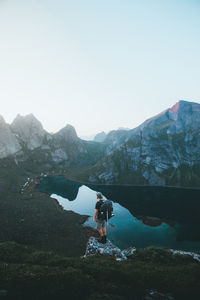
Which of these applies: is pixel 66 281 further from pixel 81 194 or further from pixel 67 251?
pixel 81 194

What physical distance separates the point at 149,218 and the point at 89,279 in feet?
286

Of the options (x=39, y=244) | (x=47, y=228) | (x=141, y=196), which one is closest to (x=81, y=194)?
(x=141, y=196)

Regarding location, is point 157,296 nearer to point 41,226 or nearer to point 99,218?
point 99,218

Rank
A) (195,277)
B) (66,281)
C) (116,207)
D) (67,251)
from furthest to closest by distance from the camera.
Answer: (116,207)
(67,251)
(195,277)
(66,281)

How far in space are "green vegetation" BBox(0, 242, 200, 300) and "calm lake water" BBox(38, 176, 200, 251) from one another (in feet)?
171

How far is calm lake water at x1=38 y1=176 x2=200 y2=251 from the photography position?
64.2 m

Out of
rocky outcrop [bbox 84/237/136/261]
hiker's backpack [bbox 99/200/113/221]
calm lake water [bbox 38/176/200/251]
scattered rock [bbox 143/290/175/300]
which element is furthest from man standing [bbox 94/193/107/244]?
calm lake water [bbox 38/176/200/251]

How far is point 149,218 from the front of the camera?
87.2 metres

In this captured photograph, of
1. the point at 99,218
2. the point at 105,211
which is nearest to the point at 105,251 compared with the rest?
the point at 99,218

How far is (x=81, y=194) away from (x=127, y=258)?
406 ft

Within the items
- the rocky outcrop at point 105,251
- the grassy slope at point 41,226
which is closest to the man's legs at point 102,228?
the rocky outcrop at point 105,251

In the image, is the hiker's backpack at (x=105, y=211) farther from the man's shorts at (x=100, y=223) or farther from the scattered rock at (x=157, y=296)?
the scattered rock at (x=157, y=296)

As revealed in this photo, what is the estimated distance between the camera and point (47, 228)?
6606 cm

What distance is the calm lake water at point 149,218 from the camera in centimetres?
6421
